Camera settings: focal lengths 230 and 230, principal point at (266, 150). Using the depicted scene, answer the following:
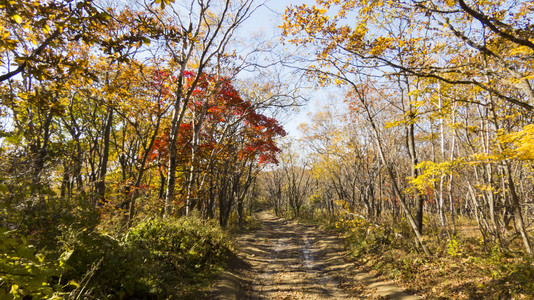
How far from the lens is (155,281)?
446 cm

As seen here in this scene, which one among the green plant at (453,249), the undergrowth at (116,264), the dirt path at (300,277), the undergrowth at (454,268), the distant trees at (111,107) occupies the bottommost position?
the dirt path at (300,277)

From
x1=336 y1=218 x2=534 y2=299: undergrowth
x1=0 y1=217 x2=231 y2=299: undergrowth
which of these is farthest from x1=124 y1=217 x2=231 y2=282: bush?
x1=336 y1=218 x2=534 y2=299: undergrowth

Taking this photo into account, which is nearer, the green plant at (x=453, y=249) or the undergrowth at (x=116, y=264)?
the undergrowth at (x=116, y=264)

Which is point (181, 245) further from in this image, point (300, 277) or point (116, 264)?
point (300, 277)

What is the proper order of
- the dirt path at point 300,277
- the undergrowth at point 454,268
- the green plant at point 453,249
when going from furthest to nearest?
the green plant at point 453,249 → the dirt path at point 300,277 → the undergrowth at point 454,268

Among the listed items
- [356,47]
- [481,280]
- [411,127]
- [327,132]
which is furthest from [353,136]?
[481,280]

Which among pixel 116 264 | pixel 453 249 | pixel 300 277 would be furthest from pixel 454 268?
pixel 116 264

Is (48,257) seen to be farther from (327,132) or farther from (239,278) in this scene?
(327,132)

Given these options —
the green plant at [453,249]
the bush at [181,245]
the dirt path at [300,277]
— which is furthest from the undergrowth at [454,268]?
the bush at [181,245]

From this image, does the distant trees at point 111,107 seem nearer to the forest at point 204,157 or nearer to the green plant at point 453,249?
the forest at point 204,157

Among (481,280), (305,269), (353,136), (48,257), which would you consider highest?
(353,136)

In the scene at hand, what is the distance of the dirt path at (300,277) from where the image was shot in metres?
6.22

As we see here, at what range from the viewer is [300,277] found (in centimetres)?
766

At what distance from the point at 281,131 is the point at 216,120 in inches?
184
